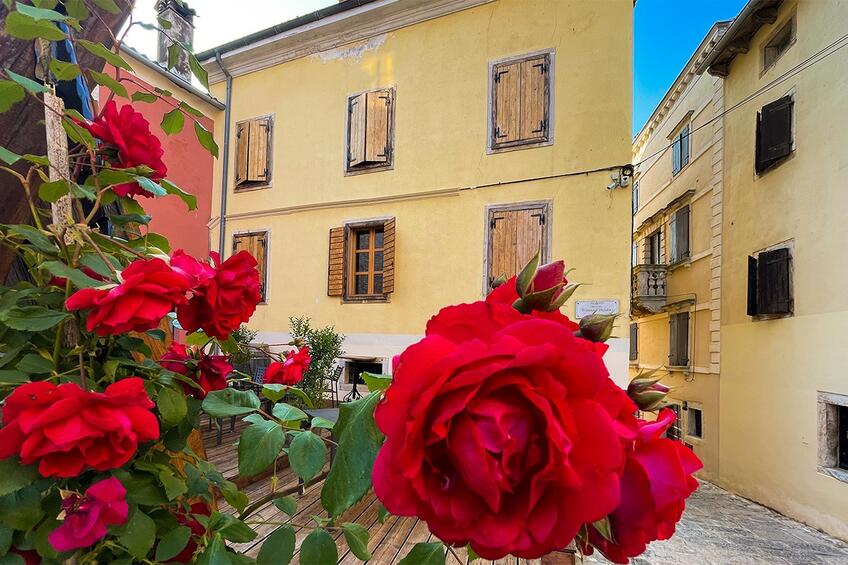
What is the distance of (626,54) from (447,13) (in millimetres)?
3080

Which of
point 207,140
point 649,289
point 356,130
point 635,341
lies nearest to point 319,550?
point 207,140

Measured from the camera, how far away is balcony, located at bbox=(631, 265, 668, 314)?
37.3ft

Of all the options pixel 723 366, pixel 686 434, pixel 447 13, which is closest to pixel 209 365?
pixel 447 13

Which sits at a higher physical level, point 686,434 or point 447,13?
point 447,13

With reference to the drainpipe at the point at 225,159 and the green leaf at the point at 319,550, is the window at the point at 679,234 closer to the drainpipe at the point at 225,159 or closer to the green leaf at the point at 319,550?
the drainpipe at the point at 225,159

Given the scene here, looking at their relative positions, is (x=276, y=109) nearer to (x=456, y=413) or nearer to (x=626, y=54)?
(x=626, y=54)

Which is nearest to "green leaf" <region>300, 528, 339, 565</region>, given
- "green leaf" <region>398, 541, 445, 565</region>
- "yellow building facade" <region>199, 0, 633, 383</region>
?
"green leaf" <region>398, 541, 445, 565</region>

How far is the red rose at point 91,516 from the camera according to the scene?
0.51m

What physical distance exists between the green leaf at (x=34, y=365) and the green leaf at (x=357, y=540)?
0.49 m

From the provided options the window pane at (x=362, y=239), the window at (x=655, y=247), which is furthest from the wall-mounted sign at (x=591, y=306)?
the window at (x=655, y=247)

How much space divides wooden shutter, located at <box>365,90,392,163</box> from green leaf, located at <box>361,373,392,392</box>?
7.58m

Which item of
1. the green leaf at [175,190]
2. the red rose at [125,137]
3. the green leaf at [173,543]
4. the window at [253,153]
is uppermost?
the window at [253,153]

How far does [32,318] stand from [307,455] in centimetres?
43

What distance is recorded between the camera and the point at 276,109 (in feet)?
28.3
